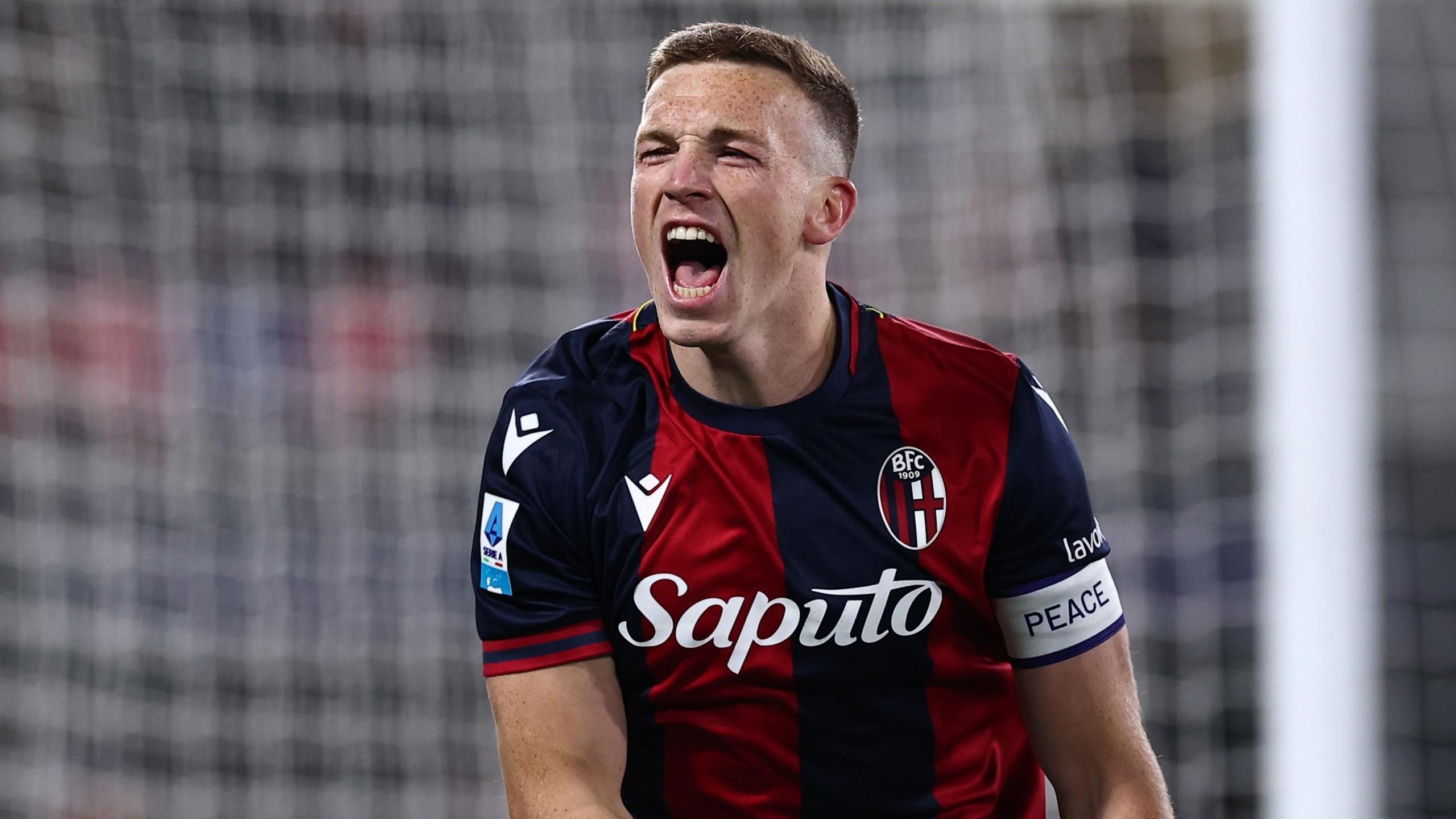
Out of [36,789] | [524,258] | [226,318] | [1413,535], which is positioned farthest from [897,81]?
[36,789]

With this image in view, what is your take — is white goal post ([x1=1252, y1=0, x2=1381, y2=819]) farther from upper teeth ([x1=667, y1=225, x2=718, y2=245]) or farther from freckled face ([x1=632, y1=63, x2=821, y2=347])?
upper teeth ([x1=667, y1=225, x2=718, y2=245])

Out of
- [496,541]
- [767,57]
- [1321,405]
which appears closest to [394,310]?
[1321,405]

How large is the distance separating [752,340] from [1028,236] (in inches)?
130

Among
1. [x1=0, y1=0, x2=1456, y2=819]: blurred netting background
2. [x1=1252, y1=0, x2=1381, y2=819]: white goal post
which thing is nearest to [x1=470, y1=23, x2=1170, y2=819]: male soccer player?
[x1=1252, y1=0, x2=1381, y2=819]: white goal post

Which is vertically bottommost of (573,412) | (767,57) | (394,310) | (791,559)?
(791,559)

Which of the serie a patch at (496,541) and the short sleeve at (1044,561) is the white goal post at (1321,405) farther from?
the serie a patch at (496,541)

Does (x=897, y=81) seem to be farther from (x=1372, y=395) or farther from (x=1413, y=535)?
(x=1413, y=535)

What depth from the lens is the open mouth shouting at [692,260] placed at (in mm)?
2102

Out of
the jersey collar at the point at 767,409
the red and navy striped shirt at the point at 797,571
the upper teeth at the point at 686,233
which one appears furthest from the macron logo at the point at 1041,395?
the upper teeth at the point at 686,233

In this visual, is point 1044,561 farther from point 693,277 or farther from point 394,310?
point 394,310

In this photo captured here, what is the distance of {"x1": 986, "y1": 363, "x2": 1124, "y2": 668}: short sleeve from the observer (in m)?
2.18

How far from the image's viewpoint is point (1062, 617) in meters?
2.18

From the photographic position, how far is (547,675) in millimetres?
2107

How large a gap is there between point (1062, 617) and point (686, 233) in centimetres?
73
